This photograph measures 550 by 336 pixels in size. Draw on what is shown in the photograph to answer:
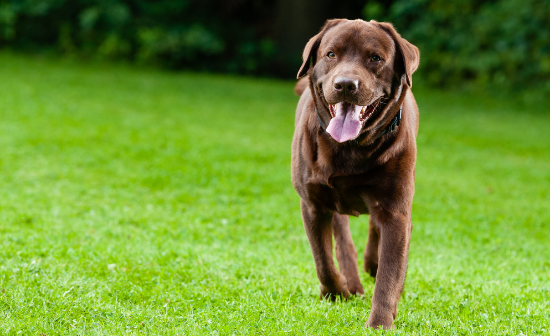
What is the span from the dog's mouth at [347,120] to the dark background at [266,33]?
58.1 feet

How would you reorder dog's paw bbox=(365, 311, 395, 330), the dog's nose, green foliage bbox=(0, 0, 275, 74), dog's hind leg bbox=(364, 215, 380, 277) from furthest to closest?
1. green foliage bbox=(0, 0, 275, 74)
2. dog's hind leg bbox=(364, 215, 380, 277)
3. dog's paw bbox=(365, 311, 395, 330)
4. the dog's nose

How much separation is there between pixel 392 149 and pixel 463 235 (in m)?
3.65

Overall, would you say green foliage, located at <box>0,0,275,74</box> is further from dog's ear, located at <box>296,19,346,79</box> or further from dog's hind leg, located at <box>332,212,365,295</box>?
dog's ear, located at <box>296,19,346,79</box>

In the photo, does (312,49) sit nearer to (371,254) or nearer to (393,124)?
(393,124)

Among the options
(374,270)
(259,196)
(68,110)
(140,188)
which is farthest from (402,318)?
(68,110)

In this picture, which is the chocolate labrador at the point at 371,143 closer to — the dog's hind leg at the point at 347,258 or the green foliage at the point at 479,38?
the dog's hind leg at the point at 347,258

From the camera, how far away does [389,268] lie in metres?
3.70

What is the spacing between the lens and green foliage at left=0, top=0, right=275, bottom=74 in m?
22.9

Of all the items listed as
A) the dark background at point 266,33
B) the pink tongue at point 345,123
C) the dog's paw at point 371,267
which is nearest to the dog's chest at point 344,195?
the pink tongue at point 345,123

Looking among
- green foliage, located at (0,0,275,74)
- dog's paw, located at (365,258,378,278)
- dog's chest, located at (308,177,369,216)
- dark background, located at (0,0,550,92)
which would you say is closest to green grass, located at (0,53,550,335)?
dog's paw, located at (365,258,378,278)

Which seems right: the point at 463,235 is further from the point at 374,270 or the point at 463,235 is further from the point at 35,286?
the point at 35,286

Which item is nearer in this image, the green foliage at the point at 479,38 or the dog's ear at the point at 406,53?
the dog's ear at the point at 406,53

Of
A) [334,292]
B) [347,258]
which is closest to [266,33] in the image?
[347,258]

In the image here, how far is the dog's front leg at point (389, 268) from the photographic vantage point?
3668 mm
